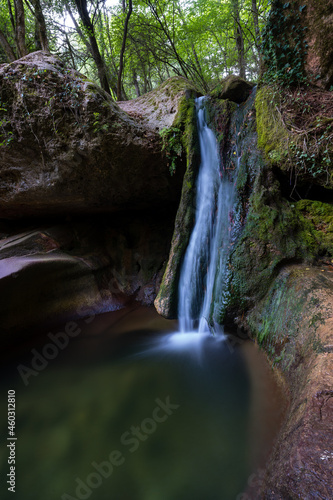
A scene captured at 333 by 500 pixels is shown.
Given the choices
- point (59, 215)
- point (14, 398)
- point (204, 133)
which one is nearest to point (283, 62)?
point (204, 133)

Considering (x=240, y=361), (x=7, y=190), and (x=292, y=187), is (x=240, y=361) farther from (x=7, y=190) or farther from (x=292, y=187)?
(x=7, y=190)

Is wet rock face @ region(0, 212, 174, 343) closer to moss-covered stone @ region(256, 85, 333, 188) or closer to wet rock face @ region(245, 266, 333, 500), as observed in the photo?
moss-covered stone @ region(256, 85, 333, 188)

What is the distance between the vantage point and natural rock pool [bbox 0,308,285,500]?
84.7 inches

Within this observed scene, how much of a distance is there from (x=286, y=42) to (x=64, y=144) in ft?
13.8

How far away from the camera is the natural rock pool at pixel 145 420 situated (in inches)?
84.7

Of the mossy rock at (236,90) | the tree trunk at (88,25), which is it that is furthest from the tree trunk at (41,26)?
the mossy rock at (236,90)

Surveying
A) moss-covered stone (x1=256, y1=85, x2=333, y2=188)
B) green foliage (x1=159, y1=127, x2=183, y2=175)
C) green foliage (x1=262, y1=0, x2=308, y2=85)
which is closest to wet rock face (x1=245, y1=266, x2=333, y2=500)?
moss-covered stone (x1=256, y1=85, x2=333, y2=188)

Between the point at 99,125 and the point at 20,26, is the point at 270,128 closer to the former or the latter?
the point at 99,125

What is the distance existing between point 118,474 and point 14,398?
1948 mm

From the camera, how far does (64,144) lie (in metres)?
4.95

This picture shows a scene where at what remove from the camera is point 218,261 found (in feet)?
14.1

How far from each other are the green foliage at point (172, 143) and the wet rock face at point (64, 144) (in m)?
0.17

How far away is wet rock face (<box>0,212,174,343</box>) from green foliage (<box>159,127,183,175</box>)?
1.90 metres

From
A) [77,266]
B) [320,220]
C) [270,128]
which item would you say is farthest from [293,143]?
[77,266]
